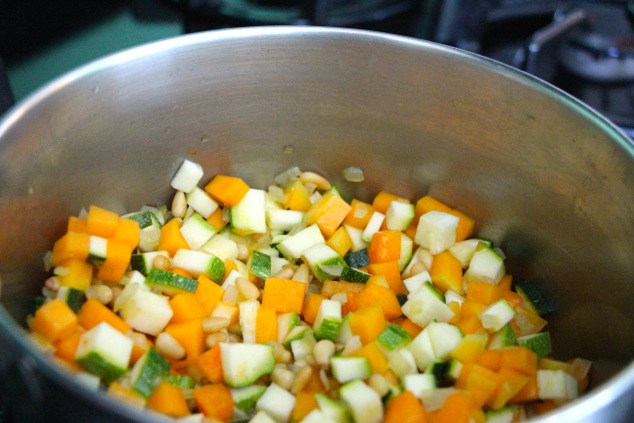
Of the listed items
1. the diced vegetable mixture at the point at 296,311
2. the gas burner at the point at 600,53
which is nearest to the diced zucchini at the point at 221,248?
the diced vegetable mixture at the point at 296,311

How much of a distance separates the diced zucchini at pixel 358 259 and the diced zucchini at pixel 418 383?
0.28 metres

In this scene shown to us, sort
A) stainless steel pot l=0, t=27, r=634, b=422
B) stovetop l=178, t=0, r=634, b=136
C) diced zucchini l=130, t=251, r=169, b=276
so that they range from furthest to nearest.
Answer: stovetop l=178, t=0, r=634, b=136 → diced zucchini l=130, t=251, r=169, b=276 → stainless steel pot l=0, t=27, r=634, b=422

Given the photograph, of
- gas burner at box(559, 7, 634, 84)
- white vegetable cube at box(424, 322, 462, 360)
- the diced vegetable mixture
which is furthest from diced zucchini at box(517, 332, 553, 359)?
gas burner at box(559, 7, 634, 84)

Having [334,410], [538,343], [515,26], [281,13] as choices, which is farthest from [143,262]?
[515,26]

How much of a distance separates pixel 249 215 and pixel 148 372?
38 centimetres

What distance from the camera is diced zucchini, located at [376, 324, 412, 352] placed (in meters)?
1.02

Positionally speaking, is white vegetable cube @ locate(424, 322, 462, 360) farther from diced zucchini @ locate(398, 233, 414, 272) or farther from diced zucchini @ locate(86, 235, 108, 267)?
diced zucchini @ locate(86, 235, 108, 267)

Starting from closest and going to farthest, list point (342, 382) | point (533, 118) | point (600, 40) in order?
point (342, 382), point (533, 118), point (600, 40)

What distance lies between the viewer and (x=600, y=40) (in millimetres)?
1649

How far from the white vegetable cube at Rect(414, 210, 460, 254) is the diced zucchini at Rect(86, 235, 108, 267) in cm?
56

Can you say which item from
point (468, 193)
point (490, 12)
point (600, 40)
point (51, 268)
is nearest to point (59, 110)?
point (51, 268)

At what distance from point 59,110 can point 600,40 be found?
130 centimetres

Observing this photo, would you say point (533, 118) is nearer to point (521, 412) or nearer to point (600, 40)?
point (521, 412)

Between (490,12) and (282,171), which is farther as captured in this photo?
(490,12)
